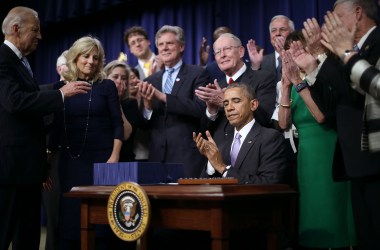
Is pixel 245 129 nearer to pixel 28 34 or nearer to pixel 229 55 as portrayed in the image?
pixel 229 55

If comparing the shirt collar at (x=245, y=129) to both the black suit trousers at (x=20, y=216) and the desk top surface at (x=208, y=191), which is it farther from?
the black suit trousers at (x=20, y=216)

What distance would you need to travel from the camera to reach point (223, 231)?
1.83 meters

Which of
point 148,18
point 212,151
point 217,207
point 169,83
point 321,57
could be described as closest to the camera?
point 217,207

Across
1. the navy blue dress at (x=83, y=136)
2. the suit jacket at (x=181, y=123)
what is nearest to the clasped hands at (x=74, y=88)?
the navy blue dress at (x=83, y=136)

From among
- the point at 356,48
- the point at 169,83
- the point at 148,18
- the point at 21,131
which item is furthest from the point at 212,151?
the point at 148,18

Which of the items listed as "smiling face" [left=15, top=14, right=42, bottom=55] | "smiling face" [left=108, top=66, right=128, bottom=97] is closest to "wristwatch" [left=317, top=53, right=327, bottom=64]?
"smiling face" [left=15, top=14, right=42, bottom=55]

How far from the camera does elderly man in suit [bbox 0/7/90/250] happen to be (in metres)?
2.69

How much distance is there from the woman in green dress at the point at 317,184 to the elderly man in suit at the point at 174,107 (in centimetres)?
74

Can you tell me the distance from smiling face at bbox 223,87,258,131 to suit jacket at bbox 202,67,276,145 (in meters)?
0.32

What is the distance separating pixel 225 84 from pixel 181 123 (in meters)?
0.38

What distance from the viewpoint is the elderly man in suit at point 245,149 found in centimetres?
247

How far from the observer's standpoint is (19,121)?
2758 mm

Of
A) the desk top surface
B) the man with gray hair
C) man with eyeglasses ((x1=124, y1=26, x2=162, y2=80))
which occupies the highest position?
man with eyeglasses ((x1=124, y1=26, x2=162, y2=80))

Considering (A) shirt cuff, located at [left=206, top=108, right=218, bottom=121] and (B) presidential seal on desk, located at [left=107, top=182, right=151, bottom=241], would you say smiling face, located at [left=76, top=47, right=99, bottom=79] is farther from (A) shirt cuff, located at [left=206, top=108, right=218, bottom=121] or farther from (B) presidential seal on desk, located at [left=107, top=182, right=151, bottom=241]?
(B) presidential seal on desk, located at [left=107, top=182, right=151, bottom=241]
